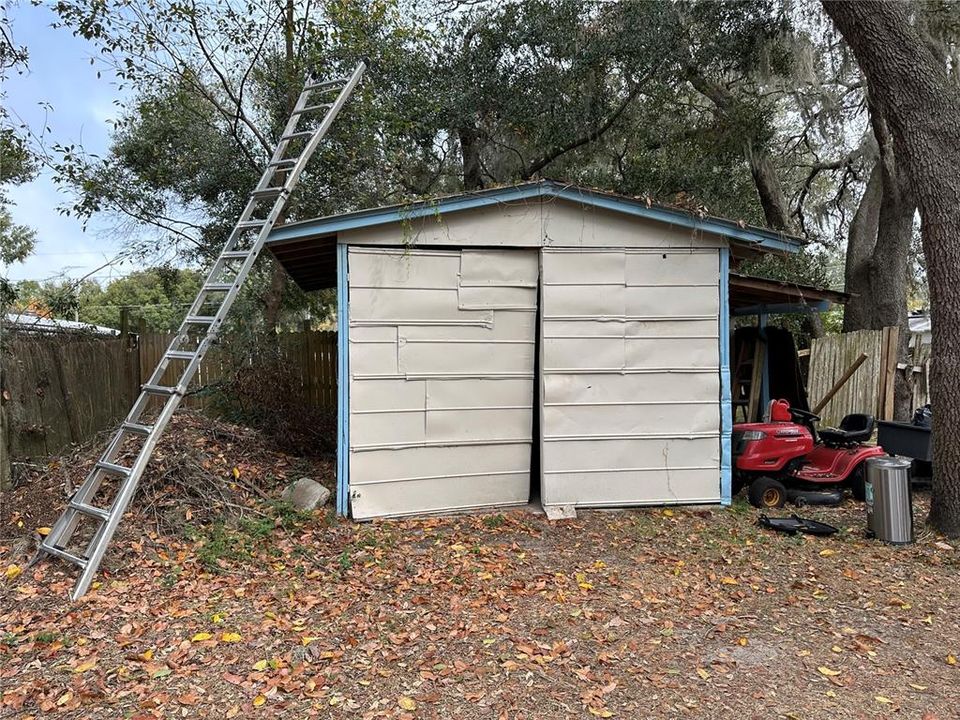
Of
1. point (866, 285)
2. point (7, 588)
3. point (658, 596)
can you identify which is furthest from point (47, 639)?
point (866, 285)

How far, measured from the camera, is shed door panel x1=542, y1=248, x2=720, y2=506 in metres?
6.16

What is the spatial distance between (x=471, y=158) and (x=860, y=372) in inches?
286

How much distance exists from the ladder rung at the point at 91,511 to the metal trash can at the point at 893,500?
574 centimetres

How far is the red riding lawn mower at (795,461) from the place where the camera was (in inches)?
254

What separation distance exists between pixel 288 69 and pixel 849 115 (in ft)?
33.5

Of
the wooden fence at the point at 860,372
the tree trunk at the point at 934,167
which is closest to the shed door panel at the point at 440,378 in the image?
the tree trunk at the point at 934,167

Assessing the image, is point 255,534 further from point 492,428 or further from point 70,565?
point 492,428

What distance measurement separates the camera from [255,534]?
5.13 metres

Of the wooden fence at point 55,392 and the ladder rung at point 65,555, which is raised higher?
the wooden fence at point 55,392

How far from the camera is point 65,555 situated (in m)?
4.30

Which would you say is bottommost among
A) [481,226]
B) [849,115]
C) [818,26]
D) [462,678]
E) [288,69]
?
[462,678]

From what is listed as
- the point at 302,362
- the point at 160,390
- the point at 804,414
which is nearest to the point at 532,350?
the point at 804,414

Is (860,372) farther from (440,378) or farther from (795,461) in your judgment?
(440,378)

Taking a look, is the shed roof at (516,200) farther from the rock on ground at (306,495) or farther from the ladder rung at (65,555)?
the ladder rung at (65,555)
